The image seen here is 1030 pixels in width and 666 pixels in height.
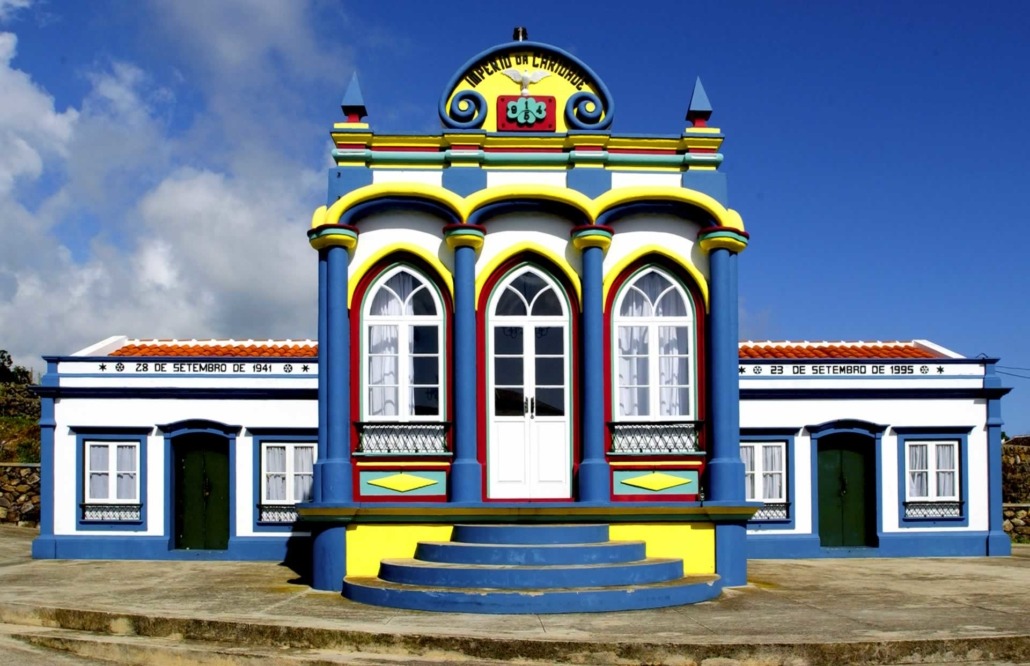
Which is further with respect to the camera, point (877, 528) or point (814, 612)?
point (877, 528)

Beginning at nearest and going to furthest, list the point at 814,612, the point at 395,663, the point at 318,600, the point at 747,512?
the point at 395,663 → the point at 814,612 → the point at 318,600 → the point at 747,512

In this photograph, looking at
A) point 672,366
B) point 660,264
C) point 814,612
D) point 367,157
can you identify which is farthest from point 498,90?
point 814,612

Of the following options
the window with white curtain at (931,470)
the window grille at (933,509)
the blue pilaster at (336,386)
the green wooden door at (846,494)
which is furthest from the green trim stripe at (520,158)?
the window grille at (933,509)

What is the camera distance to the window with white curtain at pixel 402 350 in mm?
12305

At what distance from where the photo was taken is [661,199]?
12.4 metres

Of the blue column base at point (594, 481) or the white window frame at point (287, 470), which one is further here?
the white window frame at point (287, 470)

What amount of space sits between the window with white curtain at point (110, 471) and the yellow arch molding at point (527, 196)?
7767 mm

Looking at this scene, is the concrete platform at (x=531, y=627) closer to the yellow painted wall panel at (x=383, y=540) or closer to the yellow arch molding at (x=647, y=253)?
the yellow painted wall panel at (x=383, y=540)

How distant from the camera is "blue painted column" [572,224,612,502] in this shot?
11953 mm

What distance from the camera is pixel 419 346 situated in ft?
40.8

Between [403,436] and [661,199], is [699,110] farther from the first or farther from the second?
[403,436]

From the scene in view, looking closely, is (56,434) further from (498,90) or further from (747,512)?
(747,512)

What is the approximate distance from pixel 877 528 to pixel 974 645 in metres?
8.65

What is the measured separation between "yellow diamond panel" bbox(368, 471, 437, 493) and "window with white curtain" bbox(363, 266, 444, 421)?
708 millimetres
